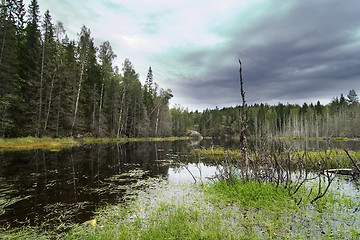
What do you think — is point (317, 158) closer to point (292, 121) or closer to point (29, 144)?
point (29, 144)

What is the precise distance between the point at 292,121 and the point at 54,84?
9413cm

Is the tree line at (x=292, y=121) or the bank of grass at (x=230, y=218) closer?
the bank of grass at (x=230, y=218)

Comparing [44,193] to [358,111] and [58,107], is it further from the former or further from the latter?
[358,111]

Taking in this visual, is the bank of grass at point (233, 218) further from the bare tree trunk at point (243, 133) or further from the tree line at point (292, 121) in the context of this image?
the tree line at point (292, 121)

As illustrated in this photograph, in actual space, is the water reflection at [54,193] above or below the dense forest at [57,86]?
below

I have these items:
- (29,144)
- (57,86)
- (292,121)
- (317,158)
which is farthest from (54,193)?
(292,121)

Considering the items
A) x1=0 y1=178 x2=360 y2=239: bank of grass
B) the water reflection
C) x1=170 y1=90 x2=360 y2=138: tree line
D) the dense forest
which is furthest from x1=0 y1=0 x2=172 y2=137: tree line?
x1=170 y1=90 x2=360 y2=138: tree line

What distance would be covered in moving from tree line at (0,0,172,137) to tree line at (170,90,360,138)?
2980 cm

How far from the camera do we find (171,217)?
15.5 ft

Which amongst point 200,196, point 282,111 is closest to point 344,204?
point 200,196

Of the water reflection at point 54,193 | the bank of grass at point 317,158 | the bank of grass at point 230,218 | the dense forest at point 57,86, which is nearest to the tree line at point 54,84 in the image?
the dense forest at point 57,86

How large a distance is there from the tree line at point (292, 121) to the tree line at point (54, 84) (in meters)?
29.8

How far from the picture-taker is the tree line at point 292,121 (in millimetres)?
61312

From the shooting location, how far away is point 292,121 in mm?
84750
